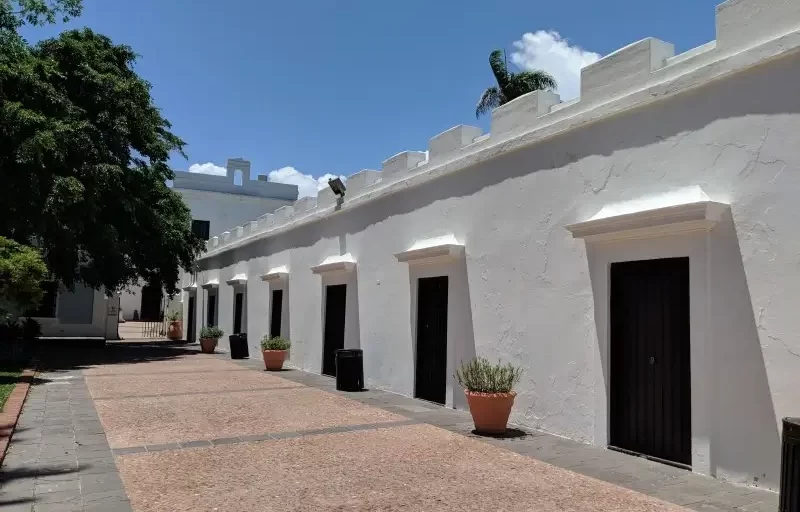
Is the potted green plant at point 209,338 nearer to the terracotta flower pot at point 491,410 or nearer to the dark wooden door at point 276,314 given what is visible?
the dark wooden door at point 276,314

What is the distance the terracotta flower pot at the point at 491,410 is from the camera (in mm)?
7562

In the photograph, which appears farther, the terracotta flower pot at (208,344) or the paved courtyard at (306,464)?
the terracotta flower pot at (208,344)

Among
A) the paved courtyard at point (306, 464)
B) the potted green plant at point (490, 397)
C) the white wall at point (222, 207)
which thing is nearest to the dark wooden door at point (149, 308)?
the white wall at point (222, 207)

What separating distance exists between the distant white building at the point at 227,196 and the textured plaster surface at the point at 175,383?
1889 cm

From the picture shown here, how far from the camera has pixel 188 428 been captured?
Answer: 7941 millimetres

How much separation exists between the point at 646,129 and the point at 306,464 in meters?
5.17

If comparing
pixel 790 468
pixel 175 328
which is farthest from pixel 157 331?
pixel 790 468

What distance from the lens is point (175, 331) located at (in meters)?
31.3

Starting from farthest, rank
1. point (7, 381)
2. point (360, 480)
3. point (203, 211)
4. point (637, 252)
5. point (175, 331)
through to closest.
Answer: point (203, 211) < point (175, 331) < point (7, 381) < point (637, 252) < point (360, 480)

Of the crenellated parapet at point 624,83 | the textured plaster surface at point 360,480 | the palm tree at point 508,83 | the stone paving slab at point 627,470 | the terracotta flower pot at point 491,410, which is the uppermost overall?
the palm tree at point 508,83

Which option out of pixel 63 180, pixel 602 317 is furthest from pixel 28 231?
pixel 602 317

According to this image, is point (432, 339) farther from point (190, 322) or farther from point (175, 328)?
point (175, 328)

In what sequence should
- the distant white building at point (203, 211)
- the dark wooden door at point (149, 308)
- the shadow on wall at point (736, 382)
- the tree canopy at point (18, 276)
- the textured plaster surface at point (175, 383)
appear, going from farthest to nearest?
the dark wooden door at point (149, 308) → the distant white building at point (203, 211) → the textured plaster surface at point (175, 383) → the tree canopy at point (18, 276) → the shadow on wall at point (736, 382)

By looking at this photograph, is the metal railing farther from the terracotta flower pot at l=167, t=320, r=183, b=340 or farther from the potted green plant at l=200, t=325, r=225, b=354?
the potted green plant at l=200, t=325, r=225, b=354
